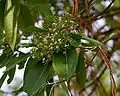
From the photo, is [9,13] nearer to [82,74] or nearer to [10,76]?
[10,76]

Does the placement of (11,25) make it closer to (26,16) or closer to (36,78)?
(36,78)

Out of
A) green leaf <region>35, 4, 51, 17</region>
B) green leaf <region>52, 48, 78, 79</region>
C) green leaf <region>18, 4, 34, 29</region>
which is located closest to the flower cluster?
green leaf <region>52, 48, 78, 79</region>

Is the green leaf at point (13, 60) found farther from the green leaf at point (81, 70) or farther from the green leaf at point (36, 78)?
the green leaf at point (81, 70)

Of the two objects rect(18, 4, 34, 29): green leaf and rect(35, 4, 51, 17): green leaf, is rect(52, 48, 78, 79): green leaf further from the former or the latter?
rect(18, 4, 34, 29): green leaf

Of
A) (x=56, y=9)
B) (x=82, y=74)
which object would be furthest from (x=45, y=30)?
(x=56, y=9)

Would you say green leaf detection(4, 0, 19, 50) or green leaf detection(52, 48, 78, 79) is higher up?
green leaf detection(4, 0, 19, 50)

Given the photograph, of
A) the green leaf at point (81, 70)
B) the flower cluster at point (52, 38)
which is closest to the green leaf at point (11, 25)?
the flower cluster at point (52, 38)
